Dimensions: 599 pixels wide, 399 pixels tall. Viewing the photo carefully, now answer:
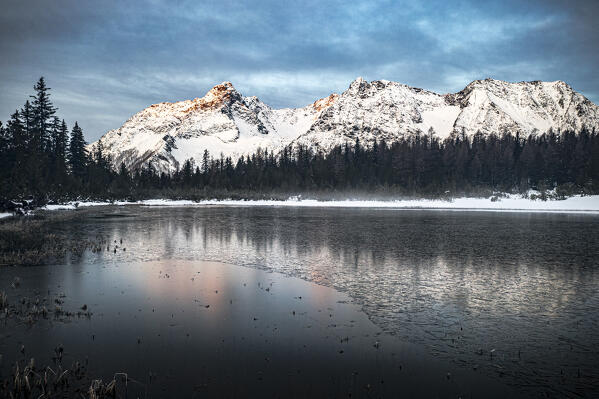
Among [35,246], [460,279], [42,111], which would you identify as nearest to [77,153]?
[42,111]

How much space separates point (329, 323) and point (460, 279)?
25.8ft

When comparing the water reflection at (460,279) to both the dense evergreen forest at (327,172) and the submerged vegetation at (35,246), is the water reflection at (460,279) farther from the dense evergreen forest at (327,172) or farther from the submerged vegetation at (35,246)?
the dense evergreen forest at (327,172)

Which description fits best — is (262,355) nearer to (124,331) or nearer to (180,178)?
(124,331)

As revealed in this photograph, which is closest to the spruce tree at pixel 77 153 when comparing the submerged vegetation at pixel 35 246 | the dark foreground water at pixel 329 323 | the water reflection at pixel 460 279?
the water reflection at pixel 460 279

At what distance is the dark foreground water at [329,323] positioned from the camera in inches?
319

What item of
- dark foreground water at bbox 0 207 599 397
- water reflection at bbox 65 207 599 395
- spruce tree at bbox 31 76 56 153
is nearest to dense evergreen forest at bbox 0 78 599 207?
spruce tree at bbox 31 76 56 153

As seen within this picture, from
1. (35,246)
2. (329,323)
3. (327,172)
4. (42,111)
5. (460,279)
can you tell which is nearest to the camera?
(329,323)

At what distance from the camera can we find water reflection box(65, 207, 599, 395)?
30.6 ft

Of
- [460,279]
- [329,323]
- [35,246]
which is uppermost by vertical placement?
[35,246]

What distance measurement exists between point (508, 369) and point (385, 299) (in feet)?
17.5

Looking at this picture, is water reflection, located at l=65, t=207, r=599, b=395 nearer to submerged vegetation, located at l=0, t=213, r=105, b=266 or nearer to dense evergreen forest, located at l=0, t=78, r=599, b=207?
submerged vegetation, located at l=0, t=213, r=105, b=266

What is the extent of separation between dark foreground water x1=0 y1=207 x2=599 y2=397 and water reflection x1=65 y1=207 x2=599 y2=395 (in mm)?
68

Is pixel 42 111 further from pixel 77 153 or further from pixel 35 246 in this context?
pixel 35 246

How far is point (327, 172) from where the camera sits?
5025 inches
